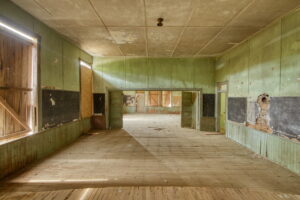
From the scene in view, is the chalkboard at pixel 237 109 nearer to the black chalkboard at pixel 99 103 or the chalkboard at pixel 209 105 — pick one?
the chalkboard at pixel 209 105

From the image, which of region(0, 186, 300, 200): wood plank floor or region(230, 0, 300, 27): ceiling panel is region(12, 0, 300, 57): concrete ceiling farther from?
region(0, 186, 300, 200): wood plank floor

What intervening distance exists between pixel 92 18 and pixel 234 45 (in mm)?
4540

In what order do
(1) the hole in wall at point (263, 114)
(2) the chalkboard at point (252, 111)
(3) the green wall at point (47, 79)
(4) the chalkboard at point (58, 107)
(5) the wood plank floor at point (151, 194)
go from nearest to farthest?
(5) the wood plank floor at point (151, 194) < (3) the green wall at point (47, 79) < (1) the hole in wall at point (263, 114) < (4) the chalkboard at point (58, 107) < (2) the chalkboard at point (252, 111)

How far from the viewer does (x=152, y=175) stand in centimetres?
303

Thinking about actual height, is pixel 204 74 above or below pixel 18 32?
below

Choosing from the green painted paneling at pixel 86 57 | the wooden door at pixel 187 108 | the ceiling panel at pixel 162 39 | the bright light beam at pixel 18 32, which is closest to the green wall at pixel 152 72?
the green painted paneling at pixel 86 57

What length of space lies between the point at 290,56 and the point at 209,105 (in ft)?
13.5

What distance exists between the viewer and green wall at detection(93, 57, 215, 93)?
23.7 ft

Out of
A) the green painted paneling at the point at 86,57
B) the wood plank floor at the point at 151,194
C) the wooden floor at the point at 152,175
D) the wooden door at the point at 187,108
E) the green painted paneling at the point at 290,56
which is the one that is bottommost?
the wooden floor at the point at 152,175

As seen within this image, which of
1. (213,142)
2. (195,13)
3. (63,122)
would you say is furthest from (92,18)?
(213,142)

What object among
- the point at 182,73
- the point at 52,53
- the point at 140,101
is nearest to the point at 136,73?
the point at 182,73

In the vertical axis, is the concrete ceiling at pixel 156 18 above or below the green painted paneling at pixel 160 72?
above

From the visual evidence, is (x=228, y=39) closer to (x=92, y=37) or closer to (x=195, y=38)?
(x=195, y=38)

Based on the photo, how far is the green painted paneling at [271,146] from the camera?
3127 millimetres
